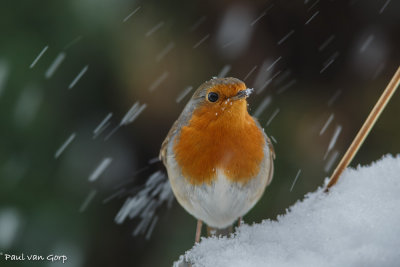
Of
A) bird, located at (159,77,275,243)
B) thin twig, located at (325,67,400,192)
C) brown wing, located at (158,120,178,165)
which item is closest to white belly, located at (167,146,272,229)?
bird, located at (159,77,275,243)

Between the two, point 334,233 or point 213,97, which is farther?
point 213,97

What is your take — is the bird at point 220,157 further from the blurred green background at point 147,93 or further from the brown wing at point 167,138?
the blurred green background at point 147,93

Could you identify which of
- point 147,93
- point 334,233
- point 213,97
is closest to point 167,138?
point 213,97

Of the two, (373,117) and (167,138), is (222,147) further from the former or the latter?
(373,117)

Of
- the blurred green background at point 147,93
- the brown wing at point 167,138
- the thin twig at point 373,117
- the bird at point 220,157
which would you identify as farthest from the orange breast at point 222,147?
the blurred green background at point 147,93

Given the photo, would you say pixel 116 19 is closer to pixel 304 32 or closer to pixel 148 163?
pixel 148 163

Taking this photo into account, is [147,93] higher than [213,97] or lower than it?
lower

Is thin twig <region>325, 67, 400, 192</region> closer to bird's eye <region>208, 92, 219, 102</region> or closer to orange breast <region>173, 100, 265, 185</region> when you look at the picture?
orange breast <region>173, 100, 265, 185</region>
